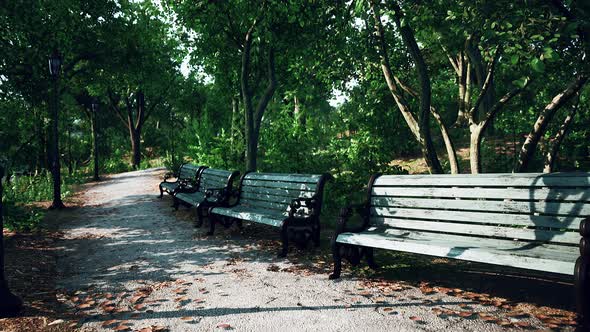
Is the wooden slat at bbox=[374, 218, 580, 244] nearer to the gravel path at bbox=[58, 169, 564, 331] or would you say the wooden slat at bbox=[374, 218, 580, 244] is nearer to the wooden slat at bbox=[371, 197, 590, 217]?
the wooden slat at bbox=[371, 197, 590, 217]

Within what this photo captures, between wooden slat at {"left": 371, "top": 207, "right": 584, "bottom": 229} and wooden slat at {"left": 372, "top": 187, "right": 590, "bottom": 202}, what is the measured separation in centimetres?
17

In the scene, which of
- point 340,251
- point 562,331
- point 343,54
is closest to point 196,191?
point 343,54

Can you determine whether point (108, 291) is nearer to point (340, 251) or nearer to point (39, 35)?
point (340, 251)

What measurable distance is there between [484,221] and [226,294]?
2735 millimetres

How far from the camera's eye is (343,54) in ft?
25.6

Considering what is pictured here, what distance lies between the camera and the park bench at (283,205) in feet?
18.8

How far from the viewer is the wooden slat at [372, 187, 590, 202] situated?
3.52 m

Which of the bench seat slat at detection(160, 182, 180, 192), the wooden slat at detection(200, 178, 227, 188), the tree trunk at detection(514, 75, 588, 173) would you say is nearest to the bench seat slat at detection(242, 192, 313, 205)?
the wooden slat at detection(200, 178, 227, 188)

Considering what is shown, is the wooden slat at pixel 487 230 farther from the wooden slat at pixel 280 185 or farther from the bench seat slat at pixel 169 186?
the bench seat slat at pixel 169 186

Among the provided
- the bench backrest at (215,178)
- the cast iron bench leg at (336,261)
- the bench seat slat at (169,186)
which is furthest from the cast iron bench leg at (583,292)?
the bench seat slat at (169,186)

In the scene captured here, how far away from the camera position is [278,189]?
6605 millimetres

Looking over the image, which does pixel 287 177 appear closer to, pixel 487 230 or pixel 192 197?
pixel 487 230

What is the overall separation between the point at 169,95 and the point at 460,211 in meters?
29.3

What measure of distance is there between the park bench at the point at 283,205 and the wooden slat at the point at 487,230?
48.6 inches
